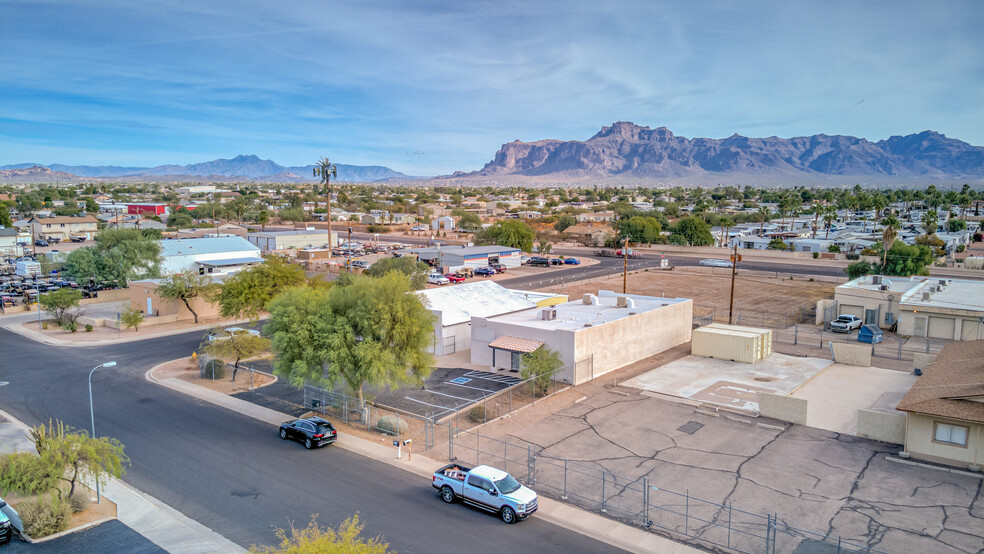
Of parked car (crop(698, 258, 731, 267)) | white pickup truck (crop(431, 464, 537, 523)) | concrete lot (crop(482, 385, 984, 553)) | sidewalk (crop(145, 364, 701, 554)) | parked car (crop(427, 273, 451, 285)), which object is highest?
parked car (crop(698, 258, 731, 267))

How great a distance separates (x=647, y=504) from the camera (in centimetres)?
1994

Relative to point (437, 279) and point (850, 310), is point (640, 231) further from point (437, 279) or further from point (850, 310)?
point (850, 310)

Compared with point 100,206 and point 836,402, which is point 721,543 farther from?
point 100,206

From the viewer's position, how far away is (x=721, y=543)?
18.1 meters

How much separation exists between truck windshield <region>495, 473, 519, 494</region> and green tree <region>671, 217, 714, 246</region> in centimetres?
9768

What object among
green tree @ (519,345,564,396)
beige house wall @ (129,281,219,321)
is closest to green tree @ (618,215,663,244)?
beige house wall @ (129,281,219,321)

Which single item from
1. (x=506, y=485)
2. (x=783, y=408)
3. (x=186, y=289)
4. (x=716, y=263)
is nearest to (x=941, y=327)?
(x=783, y=408)

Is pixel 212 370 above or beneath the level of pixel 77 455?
beneath

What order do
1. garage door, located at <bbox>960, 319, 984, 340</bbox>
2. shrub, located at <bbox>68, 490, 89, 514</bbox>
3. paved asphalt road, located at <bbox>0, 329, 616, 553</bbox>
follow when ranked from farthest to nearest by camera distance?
1. garage door, located at <bbox>960, 319, 984, 340</bbox>
2. shrub, located at <bbox>68, 490, 89, 514</bbox>
3. paved asphalt road, located at <bbox>0, 329, 616, 553</bbox>

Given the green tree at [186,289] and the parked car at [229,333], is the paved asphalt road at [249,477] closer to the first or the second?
the parked car at [229,333]

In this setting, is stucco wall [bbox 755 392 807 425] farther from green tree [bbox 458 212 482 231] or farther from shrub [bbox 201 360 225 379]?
green tree [bbox 458 212 482 231]

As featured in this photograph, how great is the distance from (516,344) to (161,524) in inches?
794

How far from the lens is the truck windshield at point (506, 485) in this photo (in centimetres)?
1991

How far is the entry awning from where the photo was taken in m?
34.6
